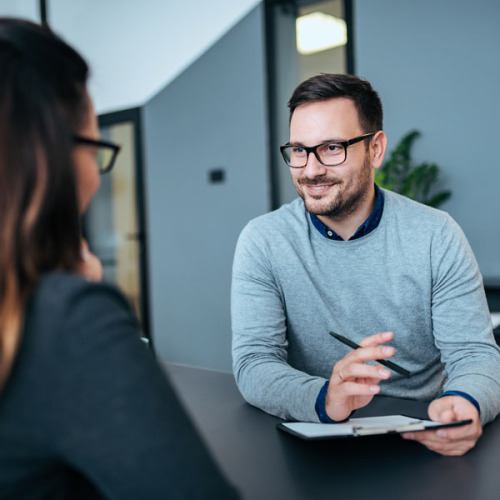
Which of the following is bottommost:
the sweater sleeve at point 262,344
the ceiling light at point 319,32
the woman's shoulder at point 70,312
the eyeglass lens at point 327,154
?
the sweater sleeve at point 262,344

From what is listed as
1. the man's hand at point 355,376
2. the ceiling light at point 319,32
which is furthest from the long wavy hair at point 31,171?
the ceiling light at point 319,32

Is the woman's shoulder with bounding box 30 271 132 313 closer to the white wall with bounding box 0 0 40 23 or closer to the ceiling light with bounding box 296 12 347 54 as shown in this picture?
the ceiling light with bounding box 296 12 347 54

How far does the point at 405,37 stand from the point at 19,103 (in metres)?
3.45

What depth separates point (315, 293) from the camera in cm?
147

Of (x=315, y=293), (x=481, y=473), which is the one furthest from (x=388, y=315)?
(x=481, y=473)

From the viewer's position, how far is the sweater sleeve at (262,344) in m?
1.10

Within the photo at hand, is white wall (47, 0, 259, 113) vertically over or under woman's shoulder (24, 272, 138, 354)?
over

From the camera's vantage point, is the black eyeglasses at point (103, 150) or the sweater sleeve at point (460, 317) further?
the sweater sleeve at point (460, 317)

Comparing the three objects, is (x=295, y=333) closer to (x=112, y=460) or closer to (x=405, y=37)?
(x=112, y=460)

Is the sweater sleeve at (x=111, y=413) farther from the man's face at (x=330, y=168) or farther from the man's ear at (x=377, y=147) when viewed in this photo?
the man's ear at (x=377, y=147)

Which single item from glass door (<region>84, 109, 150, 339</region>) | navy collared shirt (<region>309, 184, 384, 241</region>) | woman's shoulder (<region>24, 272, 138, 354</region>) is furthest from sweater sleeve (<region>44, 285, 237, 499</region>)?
glass door (<region>84, 109, 150, 339</region>)

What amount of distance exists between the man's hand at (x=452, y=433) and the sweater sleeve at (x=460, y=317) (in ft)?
0.41

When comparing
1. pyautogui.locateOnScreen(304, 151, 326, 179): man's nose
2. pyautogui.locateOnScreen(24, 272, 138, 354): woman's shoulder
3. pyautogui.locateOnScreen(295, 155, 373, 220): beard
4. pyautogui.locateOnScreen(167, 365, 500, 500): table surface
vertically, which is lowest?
pyautogui.locateOnScreen(167, 365, 500, 500): table surface

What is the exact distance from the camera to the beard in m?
1.55
